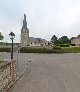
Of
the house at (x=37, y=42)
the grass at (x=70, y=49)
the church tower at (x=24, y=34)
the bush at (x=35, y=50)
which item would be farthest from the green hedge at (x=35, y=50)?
the house at (x=37, y=42)

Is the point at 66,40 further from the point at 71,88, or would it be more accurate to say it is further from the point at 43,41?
the point at 71,88

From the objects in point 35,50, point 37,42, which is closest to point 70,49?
point 35,50

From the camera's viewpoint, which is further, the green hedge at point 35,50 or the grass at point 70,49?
the grass at point 70,49

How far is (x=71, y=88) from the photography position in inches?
661

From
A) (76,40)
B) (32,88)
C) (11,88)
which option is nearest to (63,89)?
(32,88)

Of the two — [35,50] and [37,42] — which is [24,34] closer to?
[37,42]

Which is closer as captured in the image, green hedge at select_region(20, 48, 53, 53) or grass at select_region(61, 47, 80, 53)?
green hedge at select_region(20, 48, 53, 53)

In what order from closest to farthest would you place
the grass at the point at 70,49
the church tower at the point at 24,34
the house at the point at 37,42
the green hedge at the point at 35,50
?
the green hedge at the point at 35,50
the grass at the point at 70,49
the church tower at the point at 24,34
the house at the point at 37,42

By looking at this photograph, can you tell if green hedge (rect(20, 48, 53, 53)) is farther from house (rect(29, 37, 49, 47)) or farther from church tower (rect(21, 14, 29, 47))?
house (rect(29, 37, 49, 47))

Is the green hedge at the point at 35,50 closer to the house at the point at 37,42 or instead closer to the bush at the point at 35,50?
the bush at the point at 35,50

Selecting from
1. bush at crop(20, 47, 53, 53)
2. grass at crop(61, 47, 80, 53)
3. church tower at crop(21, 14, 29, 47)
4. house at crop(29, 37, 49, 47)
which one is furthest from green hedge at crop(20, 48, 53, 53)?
house at crop(29, 37, 49, 47)

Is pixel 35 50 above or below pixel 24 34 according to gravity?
below

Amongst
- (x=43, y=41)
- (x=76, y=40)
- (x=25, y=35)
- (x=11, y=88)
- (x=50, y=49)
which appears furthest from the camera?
(x=43, y=41)

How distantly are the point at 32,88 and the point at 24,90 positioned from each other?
826 millimetres
